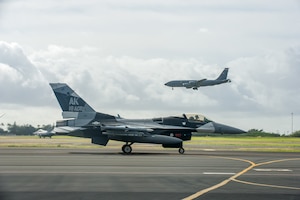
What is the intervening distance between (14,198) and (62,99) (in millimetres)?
22912

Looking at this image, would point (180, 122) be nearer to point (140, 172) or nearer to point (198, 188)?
point (140, 172)

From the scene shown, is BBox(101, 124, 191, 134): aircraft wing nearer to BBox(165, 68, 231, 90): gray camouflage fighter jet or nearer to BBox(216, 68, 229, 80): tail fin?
BBox(165, 68, 231, 90): gray camouflage fighter jet

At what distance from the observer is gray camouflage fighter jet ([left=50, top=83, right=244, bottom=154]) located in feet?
113

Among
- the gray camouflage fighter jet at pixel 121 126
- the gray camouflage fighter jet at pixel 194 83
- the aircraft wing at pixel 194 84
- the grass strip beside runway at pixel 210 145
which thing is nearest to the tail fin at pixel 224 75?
the gray camouflage fighter jet at pixel 194 83

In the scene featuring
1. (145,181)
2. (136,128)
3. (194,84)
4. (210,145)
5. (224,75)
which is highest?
(224,75)

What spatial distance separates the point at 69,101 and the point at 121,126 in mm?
4313

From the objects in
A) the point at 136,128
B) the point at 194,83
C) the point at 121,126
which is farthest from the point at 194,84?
the point at 121,126

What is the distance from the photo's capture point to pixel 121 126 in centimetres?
3450

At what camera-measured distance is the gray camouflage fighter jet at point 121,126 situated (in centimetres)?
3459

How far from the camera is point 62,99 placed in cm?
3622

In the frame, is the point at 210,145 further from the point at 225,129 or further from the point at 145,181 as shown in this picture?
the point at 145,181

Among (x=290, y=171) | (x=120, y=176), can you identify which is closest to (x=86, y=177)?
(x=120, y=176)

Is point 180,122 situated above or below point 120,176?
above

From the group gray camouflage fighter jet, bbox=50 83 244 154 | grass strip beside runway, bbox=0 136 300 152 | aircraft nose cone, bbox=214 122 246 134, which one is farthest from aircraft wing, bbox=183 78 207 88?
gray camouflage fighter jet, bbox=50 83 244 154
